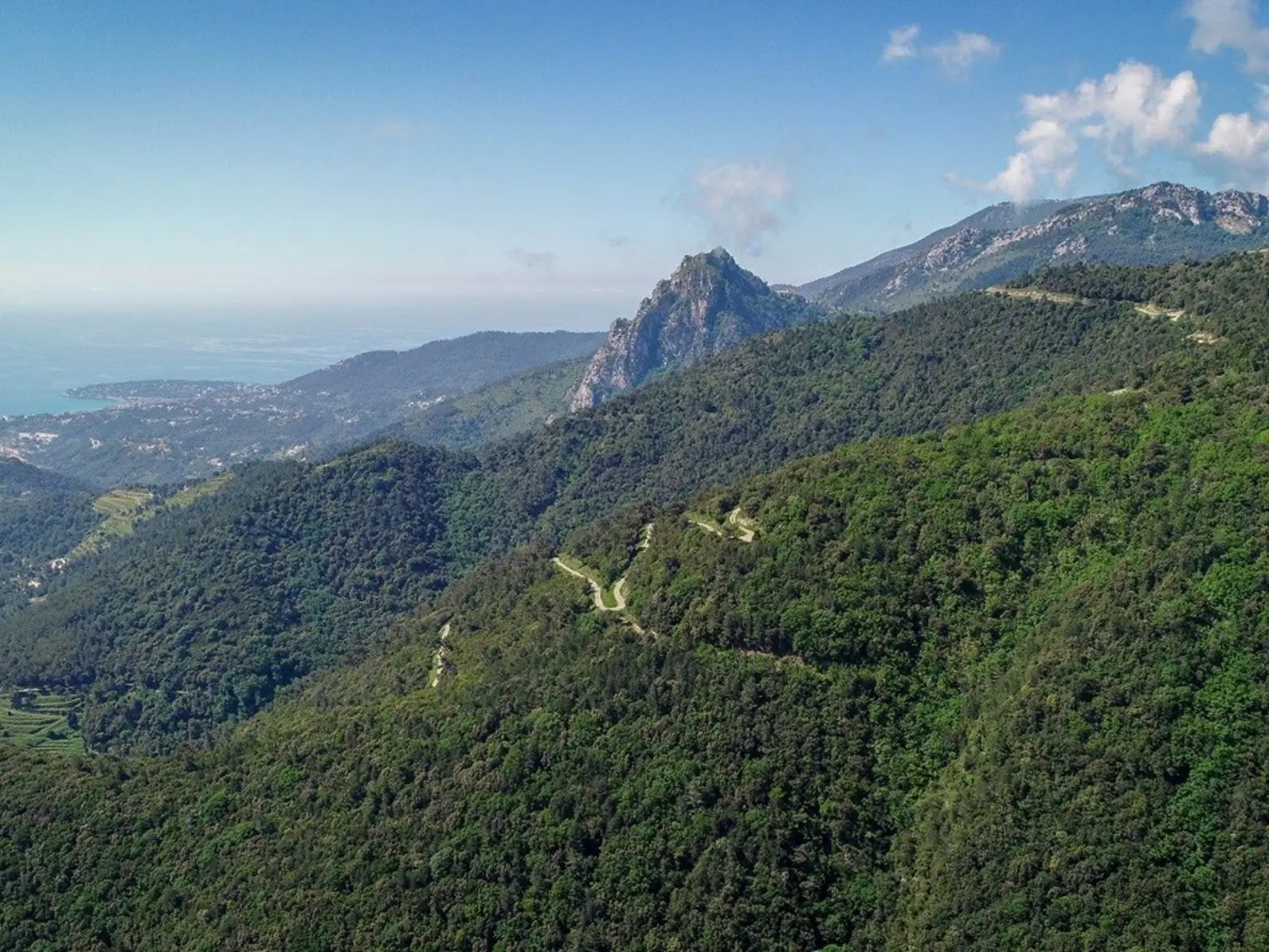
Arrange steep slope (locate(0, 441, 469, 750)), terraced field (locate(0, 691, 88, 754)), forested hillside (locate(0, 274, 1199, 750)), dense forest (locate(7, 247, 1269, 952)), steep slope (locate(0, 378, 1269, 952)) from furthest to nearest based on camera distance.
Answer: forested hillside (locate(0, 274, 1199, 750)) → steep slope (locate(0, 441, 469, 750)) → terraced field (locate(0, 691, 88, 754)) → dense forest (locate(7, 247, 1269, 952)) → steep slope (locate(0, 378, 1269, 952))

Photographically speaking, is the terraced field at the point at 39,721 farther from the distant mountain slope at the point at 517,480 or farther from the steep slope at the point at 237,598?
the distant mountain slope at the point at 517,480

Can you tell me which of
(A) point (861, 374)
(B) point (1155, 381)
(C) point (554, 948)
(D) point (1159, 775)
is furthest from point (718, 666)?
(A) point (861, 374)

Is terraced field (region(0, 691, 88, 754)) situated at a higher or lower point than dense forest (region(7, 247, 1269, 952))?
lower

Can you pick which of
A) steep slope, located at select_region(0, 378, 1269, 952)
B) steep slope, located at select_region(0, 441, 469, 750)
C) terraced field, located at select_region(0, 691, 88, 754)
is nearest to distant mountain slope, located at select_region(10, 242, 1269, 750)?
steep slope, located at select_region(0, 441, 469, 750)

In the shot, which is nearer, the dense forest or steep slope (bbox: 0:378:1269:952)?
steep slope (bbox: 0:378:1269:952)

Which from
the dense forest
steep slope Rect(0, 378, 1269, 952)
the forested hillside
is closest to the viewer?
steep slope Rect(0, 378, 1269, 952)

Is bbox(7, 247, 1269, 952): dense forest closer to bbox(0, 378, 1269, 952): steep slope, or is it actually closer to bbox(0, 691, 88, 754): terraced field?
bbox(0, 378, 1269, 952): steep slope

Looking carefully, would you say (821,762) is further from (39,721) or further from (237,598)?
(39,721)
